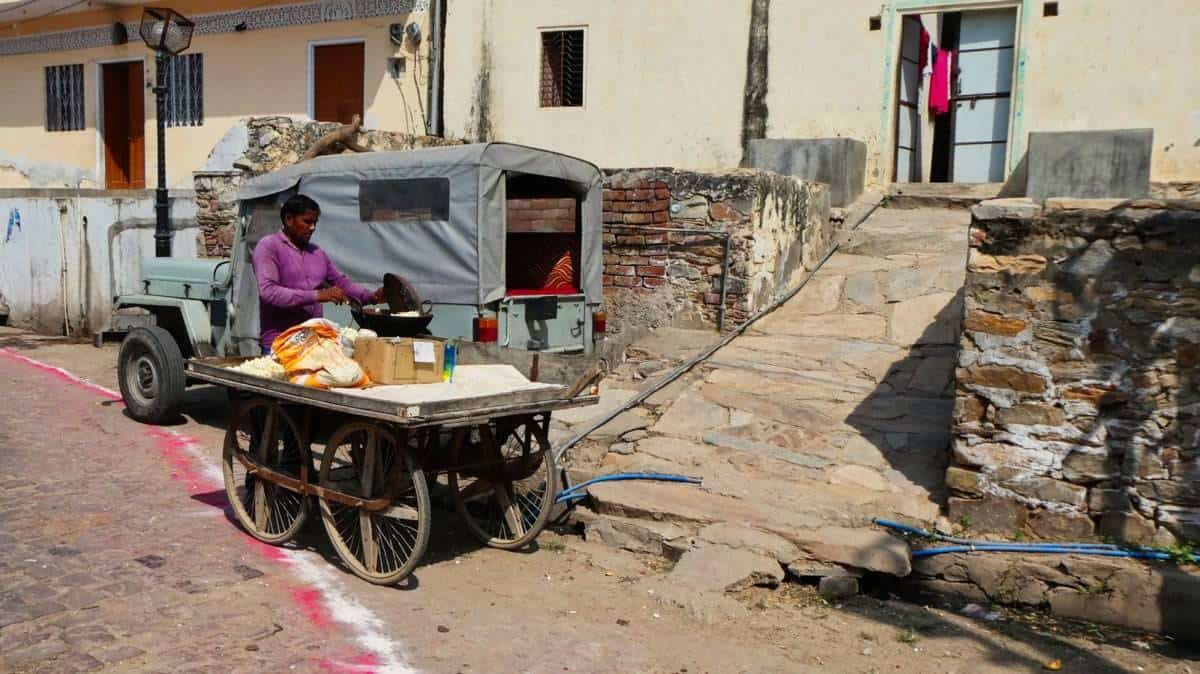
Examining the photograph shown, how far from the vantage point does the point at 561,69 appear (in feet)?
49.6

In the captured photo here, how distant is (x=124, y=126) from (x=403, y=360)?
17694 mm

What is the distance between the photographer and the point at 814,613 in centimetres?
484

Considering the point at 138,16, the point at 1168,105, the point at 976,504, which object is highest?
the point at 138,16

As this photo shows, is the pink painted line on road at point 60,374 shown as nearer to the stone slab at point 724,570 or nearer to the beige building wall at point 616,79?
the stone slab at point 724,570

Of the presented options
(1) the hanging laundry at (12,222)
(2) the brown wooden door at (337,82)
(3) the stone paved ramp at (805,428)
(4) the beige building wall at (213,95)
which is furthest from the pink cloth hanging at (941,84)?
(1) the hanging laundry at (12,222)

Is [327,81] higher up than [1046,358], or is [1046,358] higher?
[327,81]

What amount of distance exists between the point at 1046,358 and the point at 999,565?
1134 mm

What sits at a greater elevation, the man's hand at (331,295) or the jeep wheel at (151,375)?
the man's hand at (331,295)

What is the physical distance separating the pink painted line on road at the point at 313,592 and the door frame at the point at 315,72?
32.6ft

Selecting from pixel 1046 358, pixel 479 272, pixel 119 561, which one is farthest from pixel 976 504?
pixel 119 561

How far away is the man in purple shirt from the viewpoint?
5.76 metres

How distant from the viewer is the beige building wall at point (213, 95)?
1631 cm

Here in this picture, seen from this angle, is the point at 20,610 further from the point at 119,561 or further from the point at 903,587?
the point at 903,587

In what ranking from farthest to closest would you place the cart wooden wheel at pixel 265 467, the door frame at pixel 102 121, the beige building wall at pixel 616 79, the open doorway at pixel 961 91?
1. the door frame at pixel 102 121
2. the beige building wall at pixel 616 79
3. the open doorway at pixel 961 91
4. the cart wooden wheel at pixel 265 467
